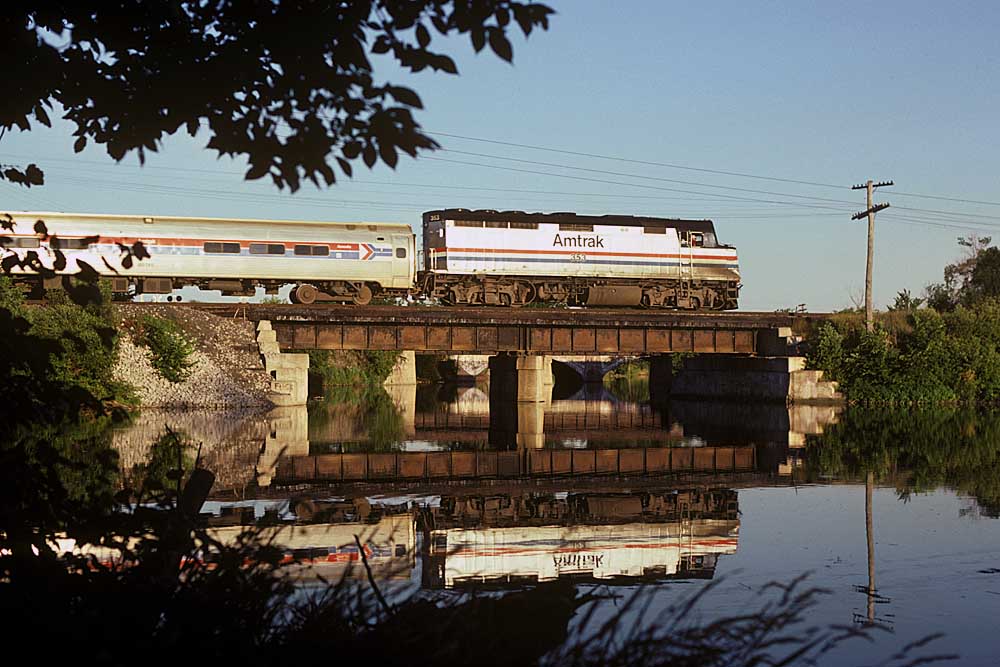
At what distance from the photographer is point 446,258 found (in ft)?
145

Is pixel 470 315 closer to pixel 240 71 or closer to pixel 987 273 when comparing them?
pixel 240 71

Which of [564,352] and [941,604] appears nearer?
[941,604]

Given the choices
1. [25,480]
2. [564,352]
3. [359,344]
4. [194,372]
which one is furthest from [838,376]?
[25,480]

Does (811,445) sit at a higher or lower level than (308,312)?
lower

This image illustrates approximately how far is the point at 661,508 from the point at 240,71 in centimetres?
1054

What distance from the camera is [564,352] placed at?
42719mm

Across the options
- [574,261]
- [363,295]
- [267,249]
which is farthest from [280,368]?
[574,261]

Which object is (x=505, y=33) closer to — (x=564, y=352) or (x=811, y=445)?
(x=811, y=445)

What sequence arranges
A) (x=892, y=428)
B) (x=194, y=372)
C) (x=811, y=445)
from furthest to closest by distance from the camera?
(x=194, y=372), (x=892, y=428), (x=811, y=445)

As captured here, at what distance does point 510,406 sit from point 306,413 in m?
10.9

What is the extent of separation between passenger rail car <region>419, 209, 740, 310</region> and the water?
42.9 ft

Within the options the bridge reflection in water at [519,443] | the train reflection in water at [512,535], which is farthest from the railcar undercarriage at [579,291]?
the train reflection in water at [512,535]

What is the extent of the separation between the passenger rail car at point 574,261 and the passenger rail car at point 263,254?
2374 millimetres

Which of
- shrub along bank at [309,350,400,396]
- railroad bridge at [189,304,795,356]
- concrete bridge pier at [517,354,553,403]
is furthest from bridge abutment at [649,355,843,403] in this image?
shrub along bank at [309,350,400,396]
